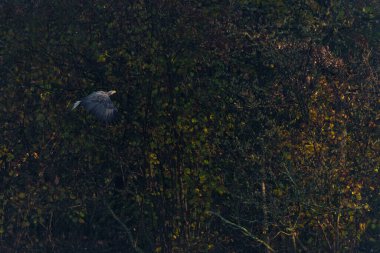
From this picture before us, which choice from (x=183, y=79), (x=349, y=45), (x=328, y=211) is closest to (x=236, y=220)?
(x=328, y=211)

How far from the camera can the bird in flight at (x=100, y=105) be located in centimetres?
855

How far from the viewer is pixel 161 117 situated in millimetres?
9328

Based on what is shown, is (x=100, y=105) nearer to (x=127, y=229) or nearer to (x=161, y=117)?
(x=161, y=117)

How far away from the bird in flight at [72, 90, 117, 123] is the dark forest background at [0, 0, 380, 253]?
596mm

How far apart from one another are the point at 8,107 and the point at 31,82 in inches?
16.1

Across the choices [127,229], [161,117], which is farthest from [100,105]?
[127,229]

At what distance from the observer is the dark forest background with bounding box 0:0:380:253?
29.7ft

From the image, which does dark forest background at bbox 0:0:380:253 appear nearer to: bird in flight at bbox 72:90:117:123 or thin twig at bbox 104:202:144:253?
thin twig at bbox 104:202:144:253

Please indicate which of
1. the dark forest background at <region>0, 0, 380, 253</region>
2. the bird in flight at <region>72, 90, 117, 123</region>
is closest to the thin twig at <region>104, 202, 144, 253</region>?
the dark forest background at <region>0, 0, 380, 253</region>

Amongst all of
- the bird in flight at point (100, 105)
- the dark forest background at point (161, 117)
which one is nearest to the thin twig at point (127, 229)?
the dark forest background at point (161, 117)

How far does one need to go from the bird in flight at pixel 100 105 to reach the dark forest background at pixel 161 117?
1.95 feet

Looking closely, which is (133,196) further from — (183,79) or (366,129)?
(366,129)

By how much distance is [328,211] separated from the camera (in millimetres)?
8602

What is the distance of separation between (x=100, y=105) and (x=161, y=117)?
3.26 ft
